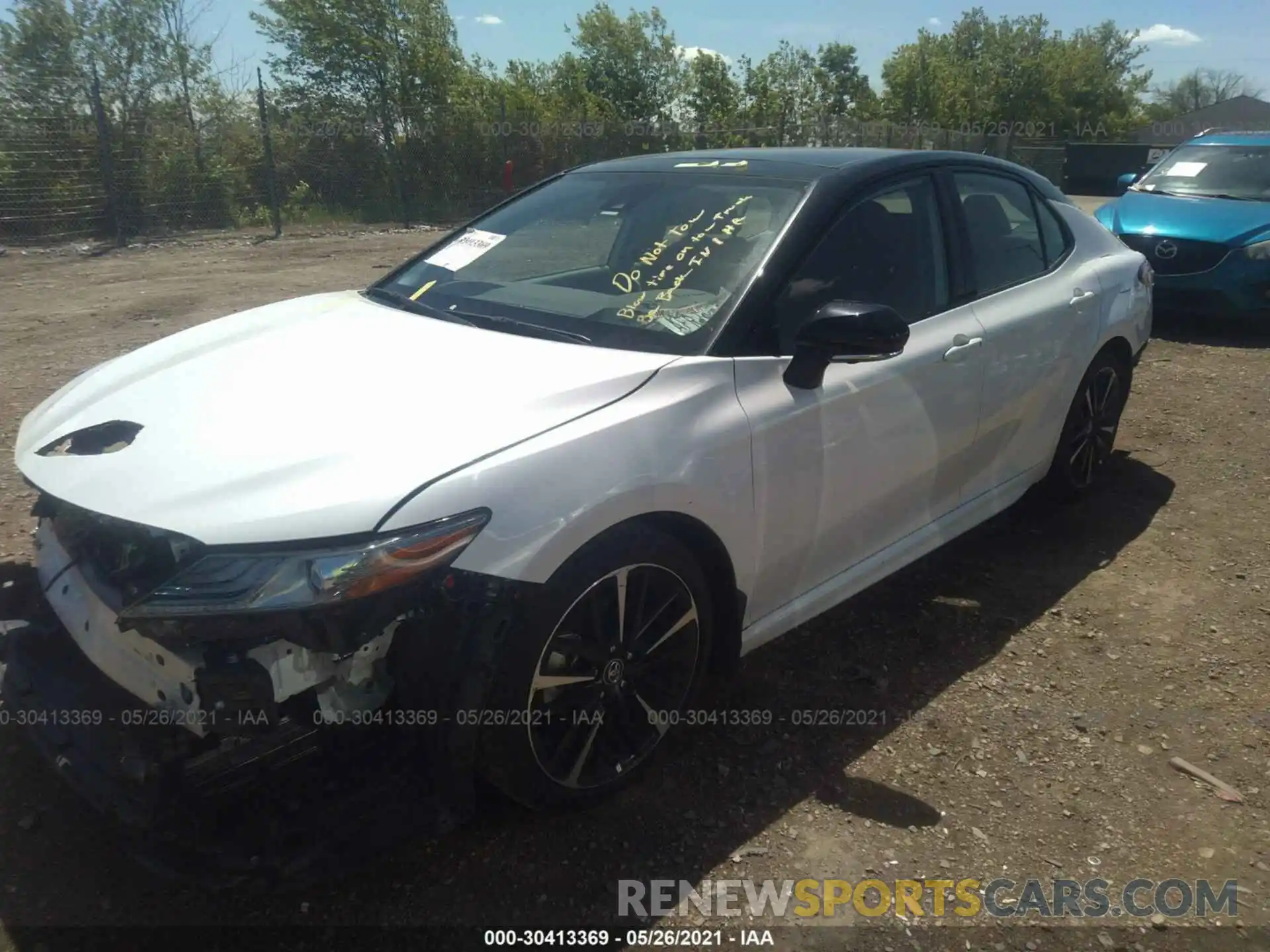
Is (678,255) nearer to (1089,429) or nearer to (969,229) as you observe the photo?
(969,229)

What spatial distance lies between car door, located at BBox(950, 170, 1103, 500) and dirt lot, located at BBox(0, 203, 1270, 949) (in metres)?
0.58

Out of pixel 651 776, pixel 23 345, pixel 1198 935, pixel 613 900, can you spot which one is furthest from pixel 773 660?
pixel 23 345

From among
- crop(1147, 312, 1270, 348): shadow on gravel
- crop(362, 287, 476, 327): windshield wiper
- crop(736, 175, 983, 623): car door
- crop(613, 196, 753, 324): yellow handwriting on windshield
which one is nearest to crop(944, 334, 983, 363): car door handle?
crop(736, 175, 983, 623): car door

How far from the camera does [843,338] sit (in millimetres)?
2627

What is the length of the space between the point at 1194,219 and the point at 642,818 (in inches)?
311

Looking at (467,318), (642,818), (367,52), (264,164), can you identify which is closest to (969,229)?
(467,318)

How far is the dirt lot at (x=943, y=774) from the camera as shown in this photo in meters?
2.30

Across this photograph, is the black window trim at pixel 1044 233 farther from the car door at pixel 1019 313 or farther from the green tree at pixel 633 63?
the green tree at pixel 633 63

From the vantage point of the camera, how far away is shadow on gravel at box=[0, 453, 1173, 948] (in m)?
2.26

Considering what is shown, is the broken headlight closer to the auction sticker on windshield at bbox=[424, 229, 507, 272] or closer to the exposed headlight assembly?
the auction sticker on windshield at bbox=[424, 229, 507, 272]

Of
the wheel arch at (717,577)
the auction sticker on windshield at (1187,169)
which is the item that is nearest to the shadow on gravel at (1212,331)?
the auction sticker on windshield at (1187,169)

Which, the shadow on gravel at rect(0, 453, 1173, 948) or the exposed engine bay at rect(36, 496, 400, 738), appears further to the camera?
the shadow on gravel at rect(0, 453, 1173, 948)

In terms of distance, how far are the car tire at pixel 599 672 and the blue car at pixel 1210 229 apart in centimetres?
621

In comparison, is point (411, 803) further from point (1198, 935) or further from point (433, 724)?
point (1198, 935)
